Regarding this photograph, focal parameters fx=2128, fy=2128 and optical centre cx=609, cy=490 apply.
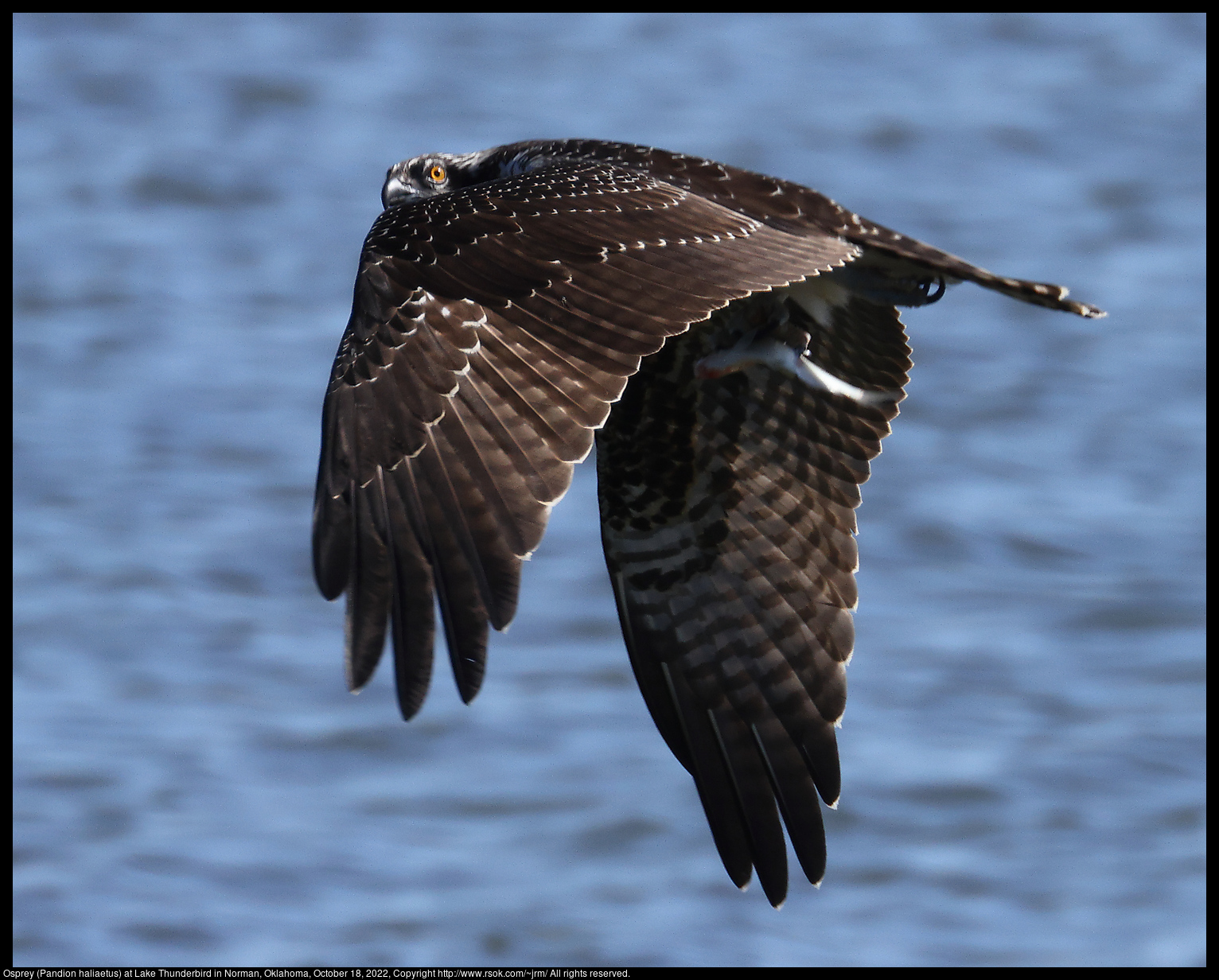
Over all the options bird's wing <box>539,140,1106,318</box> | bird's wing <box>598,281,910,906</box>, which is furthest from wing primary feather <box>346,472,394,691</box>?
bird's wing <box>598,281,910,906</box>

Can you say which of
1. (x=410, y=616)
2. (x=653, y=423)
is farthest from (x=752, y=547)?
(x=410, y=616)

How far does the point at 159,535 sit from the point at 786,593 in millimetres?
5407

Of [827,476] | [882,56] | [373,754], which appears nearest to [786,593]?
[827,476]

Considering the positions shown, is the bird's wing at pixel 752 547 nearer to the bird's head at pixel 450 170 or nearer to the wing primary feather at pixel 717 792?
the wing primary feather at pixel 717 792

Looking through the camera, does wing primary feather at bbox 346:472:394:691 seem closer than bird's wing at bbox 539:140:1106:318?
Yes

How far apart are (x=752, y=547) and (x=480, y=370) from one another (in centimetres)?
152

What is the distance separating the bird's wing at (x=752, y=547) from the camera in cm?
540

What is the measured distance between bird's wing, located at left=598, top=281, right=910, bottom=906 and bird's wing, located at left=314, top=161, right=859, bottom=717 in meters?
0.66

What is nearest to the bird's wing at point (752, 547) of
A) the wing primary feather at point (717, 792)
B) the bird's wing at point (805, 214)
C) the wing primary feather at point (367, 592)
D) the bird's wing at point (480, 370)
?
the wing primary feather at point (717, 792)

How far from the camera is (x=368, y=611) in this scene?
3.88 m

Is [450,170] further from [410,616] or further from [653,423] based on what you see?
[410,616]

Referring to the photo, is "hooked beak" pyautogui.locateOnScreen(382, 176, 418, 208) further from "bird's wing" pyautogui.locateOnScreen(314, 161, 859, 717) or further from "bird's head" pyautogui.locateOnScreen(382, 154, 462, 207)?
"bird's wing" pyautogui.locateOnScreen(314, 161, 859, 717)

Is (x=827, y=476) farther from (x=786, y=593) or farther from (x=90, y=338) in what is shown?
(x=90, y=338)

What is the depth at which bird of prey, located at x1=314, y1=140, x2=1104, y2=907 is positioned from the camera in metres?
3.98
